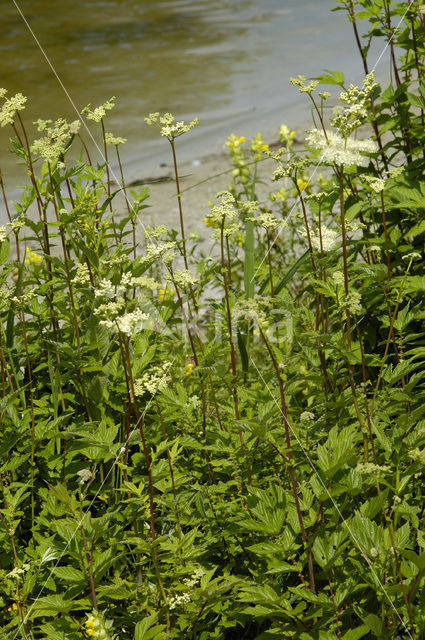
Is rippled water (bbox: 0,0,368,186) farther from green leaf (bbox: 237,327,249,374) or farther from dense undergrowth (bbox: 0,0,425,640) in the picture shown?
green leaf (bbox: 237,327,249,374)

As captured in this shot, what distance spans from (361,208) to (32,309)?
1218 millimetres

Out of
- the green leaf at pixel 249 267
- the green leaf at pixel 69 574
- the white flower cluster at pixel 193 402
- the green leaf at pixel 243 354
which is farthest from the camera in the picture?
the green leaf at pixel 249 267

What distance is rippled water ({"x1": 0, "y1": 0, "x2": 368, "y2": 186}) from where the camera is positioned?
26.2ft

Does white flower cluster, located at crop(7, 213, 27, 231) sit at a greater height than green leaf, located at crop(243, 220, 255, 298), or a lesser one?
greater

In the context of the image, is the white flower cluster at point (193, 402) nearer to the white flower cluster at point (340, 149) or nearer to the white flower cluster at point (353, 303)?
the white flower cluster at point (353, 303)

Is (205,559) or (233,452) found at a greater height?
(233,452)

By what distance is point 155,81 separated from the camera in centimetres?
902

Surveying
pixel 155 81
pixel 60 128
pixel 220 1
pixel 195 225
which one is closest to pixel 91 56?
pixel 155 81

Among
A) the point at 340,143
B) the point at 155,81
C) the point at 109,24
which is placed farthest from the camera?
the point at 109,24

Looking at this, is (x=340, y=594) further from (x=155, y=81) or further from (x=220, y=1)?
(x=220, y=1)

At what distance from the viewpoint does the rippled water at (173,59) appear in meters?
8.00

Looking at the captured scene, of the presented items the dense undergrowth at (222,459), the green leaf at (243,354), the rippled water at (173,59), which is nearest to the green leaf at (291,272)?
the dense undergrowth at (222,459)

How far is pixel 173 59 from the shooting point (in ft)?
32.3

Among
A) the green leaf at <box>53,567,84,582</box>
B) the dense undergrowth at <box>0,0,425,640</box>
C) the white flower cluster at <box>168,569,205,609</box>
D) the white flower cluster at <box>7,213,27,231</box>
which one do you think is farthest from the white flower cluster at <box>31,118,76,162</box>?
the white flower cluster at <box>168,569,205,609</box>
